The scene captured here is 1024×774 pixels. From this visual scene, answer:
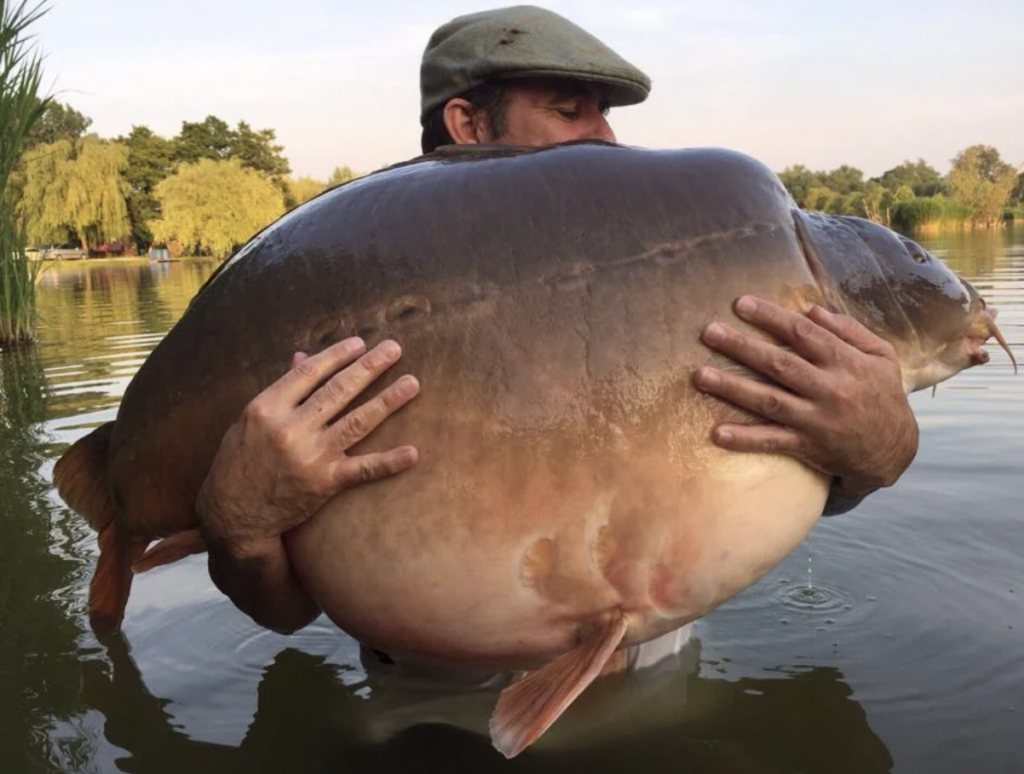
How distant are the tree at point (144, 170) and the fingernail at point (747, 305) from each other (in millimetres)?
63858

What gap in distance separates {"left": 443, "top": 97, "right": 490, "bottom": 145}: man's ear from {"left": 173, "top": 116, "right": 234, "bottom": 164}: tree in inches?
2622

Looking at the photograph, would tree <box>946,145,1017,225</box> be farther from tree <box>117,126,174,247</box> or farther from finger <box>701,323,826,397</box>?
finger <box>701,323,826,397</box>

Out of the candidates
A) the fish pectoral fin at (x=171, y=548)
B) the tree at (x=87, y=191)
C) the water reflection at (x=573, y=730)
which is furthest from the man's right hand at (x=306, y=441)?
the tree at (x=87, y=191)

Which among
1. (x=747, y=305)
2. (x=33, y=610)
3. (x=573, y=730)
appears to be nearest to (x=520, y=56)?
(x=747, y=305)

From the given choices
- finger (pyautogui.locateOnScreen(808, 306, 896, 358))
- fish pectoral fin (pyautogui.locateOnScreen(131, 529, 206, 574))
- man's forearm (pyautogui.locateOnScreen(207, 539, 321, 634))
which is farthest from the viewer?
fish pectoral fin (pyautogui.locateOnScreen(131, 529, 206, 574))

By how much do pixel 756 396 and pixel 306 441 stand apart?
0.79 metres

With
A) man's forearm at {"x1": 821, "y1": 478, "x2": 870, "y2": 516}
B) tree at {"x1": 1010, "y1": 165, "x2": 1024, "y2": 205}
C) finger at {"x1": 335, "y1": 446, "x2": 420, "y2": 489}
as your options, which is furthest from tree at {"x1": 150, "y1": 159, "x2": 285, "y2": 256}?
tree at {"x1": 1010, "y1": 165, "x2": 1024, "y2": 205}

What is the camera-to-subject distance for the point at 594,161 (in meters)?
1.96

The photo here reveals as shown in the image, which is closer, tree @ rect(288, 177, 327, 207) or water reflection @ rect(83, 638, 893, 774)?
water reflection @ rect(83, 638, 893, 774)

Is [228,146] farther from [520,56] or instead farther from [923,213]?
[520,56]

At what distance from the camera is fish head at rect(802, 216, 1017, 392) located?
201 centimetres

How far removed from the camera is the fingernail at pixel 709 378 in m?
1.76

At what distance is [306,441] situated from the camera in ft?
5.80

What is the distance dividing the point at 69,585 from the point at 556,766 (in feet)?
7.11
